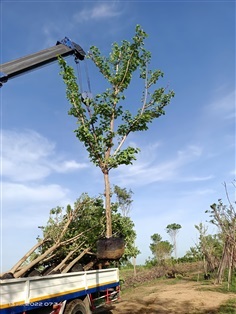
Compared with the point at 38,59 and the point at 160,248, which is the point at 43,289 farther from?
the point at 160,248

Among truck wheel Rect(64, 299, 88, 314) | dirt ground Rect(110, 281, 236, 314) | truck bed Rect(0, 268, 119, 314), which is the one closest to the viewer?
truck bed Rect(0, 268, 119, 314)

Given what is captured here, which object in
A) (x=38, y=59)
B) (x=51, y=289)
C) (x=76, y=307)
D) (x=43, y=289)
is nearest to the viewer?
(x=43, y=289)

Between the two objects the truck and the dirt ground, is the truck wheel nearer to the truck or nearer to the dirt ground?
the truck

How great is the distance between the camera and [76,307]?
684 cm

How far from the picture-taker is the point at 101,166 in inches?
380

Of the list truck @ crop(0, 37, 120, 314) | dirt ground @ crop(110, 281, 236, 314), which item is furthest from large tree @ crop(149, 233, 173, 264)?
truck @ crop(0, 37, 120, 314)

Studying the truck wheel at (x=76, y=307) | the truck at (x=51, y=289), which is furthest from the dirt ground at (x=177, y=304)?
the truck wheel at (x=76, y=307)

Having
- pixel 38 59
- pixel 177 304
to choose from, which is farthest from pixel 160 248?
pixel 38 59

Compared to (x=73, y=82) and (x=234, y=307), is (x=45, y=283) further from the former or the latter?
(x=234, y=307)

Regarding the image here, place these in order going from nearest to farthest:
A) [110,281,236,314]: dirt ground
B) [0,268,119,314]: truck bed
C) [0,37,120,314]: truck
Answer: [0,268,119,314]: truck bed, [0,37,120,314]: truck, [110,281,236,314]: dirt ground

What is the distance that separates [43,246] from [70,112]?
5781 millimetres

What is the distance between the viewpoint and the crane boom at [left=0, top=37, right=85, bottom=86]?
10.4 meters

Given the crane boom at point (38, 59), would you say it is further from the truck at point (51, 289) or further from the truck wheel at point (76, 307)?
the truck wheel at point (76, 307)

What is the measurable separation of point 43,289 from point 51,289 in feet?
0.95
